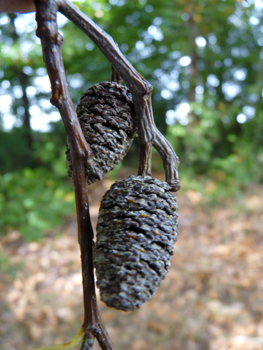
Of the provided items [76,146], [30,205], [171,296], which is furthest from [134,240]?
[30,205]

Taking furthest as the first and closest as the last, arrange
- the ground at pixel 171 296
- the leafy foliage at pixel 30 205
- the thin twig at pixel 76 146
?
1. the leafy foliage at pixel 30 205
2. the ground at pixel 171 296
3. the thin twig at pixel 76 146

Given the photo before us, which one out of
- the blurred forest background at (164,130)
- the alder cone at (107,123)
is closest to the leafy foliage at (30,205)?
the blurred forest background at (164,130)

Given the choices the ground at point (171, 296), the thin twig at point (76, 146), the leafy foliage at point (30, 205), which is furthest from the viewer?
the leafy foliage at point (30, 205)

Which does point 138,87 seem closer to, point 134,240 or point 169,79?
point 134,240

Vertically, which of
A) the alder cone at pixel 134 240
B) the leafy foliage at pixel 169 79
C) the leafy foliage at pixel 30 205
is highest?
the leafy foliage at pixel 169 79

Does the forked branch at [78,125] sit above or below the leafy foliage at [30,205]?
below

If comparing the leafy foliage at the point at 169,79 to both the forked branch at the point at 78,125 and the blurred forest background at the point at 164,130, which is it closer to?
the blurred forest background at the point at 164,130

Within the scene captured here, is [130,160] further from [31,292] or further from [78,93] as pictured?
[31,292]
